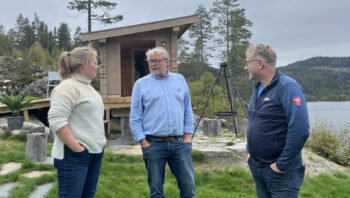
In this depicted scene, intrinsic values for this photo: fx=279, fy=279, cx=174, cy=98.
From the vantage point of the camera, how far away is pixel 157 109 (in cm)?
261

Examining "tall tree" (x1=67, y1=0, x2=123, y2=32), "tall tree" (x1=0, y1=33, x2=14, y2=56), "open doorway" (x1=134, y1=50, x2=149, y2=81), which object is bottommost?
"open doorway" (x1=134, y1=50, x2=149, y2=81)

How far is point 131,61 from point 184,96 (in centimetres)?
1024

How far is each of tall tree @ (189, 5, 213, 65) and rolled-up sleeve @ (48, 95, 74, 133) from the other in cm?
3179

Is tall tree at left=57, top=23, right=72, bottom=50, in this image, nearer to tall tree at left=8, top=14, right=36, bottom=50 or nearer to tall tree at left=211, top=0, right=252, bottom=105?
tall tree at left=8, top=14, right=36, bottom=50

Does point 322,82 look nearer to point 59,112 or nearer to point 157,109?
point 157,109

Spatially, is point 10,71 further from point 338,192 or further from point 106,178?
point 338,192

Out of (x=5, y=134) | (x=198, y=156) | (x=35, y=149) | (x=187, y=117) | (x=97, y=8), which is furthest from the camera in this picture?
(x=97, y=8)

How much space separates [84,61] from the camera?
207 centimetres

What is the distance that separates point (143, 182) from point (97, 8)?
21.1 meters

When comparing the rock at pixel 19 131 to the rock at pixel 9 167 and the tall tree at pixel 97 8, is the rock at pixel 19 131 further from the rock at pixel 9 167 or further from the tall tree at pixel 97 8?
the tall tree at pixel 97 8

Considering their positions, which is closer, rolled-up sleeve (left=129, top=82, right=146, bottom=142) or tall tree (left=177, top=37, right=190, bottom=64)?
rolled-up sleeve (left=129, top=82, right=146, bottom=142)

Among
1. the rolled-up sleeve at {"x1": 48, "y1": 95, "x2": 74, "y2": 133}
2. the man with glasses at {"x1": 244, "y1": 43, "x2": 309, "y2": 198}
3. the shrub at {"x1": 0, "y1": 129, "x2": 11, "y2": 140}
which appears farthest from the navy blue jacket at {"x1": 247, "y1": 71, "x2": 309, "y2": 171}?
the shrub at {"x1": 0, "y1": 129, "x2": 11, "y2": 140}

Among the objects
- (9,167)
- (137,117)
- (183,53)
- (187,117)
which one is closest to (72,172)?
(137,117)

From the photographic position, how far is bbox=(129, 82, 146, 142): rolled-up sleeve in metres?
2.56
